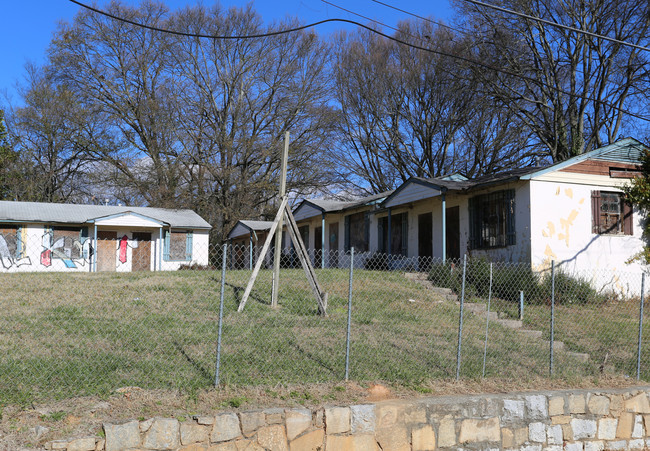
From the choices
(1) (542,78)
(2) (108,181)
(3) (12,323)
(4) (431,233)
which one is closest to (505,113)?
(1) (542,78)

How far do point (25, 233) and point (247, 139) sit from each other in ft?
38.0

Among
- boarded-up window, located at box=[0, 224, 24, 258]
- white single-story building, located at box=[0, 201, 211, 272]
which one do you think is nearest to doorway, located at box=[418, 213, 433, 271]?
white single-story building, located at box=[0, 201, 211, 272]

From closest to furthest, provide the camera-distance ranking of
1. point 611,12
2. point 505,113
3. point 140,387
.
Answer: point 140,387
point 611,12
point 505,113

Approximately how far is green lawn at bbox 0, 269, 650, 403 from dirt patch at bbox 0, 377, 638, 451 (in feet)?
0.72

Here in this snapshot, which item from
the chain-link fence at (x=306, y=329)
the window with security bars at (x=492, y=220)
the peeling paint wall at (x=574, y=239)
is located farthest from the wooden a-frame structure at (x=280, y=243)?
the window with security bars at (x=492, y=220)

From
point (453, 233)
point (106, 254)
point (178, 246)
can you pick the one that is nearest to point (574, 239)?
point (453, 233)

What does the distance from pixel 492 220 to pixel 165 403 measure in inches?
470

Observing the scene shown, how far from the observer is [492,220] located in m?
15.6

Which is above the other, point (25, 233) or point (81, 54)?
point (81, 54)

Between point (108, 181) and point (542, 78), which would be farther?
point (108, 181)

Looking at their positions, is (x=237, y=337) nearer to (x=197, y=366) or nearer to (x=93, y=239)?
(x=197, y=366)

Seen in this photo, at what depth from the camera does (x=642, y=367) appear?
27.9ft

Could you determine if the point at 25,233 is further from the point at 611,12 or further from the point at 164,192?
the point at 611,12

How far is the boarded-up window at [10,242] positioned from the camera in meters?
21.8
